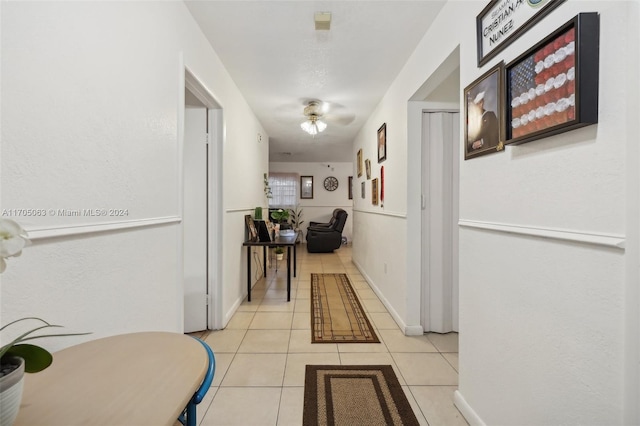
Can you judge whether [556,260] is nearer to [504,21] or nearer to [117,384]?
[504,21]

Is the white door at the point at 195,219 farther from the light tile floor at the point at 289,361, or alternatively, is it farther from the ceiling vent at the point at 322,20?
the ceiling vent at the point at 322,20

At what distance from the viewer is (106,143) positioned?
1.15 m

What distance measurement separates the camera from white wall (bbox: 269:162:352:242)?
8648mm

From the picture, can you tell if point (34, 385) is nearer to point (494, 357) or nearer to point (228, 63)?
point (494, 357)

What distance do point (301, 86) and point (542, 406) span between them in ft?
9.79

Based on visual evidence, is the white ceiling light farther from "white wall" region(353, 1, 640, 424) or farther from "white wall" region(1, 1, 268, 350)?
"white wall" region(353, 1, 640, 424)

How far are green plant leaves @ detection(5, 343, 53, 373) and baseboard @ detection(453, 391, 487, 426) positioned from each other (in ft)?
5.70

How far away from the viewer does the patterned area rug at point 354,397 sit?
5.09ft

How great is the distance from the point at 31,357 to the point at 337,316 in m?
2.64

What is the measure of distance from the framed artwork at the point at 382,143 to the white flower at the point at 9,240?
10.3 ft

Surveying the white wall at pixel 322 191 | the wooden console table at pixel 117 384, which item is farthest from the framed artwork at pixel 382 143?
the white wall at pixel 322 191

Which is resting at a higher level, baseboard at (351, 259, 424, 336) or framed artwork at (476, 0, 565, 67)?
framed artwork at (476, 0, 565, 67)

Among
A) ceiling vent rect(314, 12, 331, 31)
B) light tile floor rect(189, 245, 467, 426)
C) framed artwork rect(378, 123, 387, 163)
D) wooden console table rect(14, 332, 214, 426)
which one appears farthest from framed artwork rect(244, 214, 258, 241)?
wooden console table rect(14, 332, 214, 426)

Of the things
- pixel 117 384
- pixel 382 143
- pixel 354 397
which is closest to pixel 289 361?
pixel 354 397
